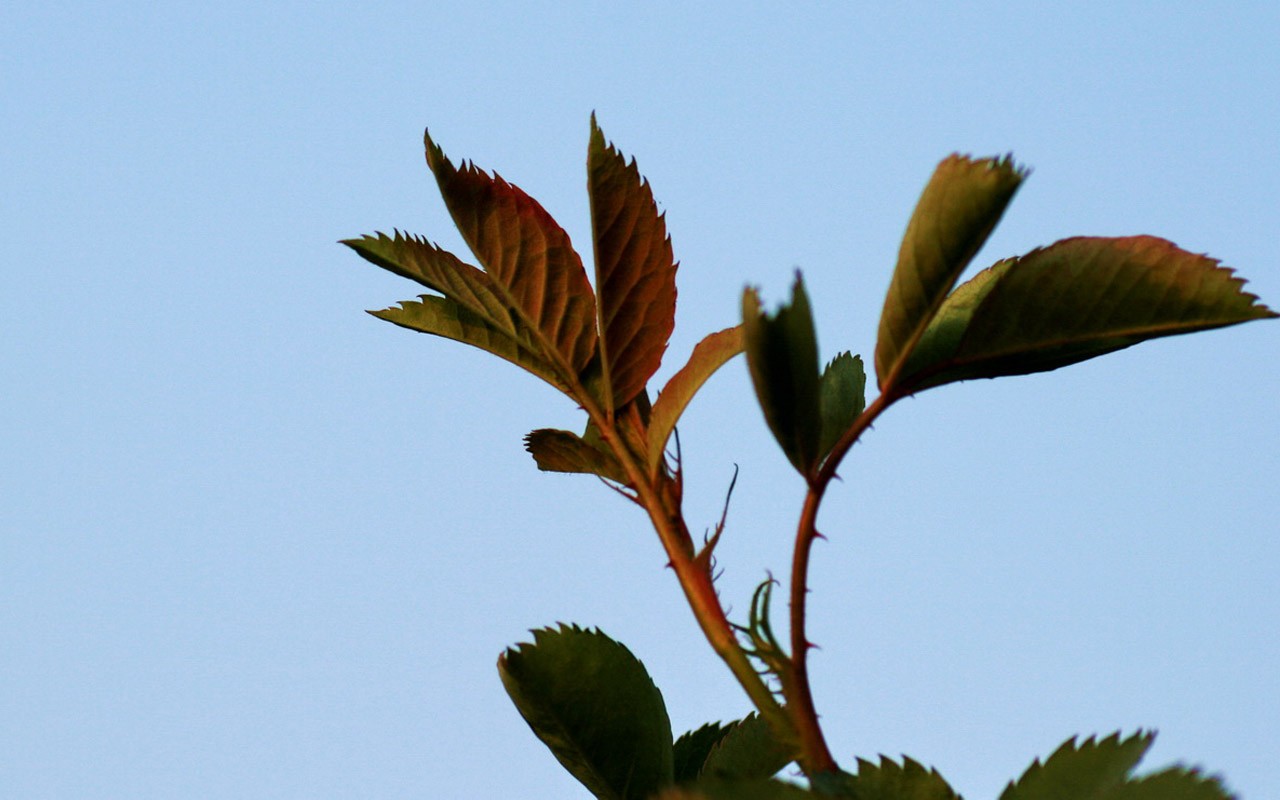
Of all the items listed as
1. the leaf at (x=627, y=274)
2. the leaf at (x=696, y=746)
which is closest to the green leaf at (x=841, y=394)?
the leaf at (x=627, y=274)

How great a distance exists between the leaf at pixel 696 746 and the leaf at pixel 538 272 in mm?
519

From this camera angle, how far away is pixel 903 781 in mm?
1166

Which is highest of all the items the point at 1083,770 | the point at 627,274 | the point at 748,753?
the point at 627,274

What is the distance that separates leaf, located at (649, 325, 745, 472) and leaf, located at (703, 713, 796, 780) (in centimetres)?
37

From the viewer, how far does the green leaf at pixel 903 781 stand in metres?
1.15

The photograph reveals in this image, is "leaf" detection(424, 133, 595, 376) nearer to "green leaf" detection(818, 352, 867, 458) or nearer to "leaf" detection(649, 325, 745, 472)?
"leaf" detection(649, 325, 745, 472)

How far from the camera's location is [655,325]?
4.68ft

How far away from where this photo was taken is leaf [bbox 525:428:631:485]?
1427 mm

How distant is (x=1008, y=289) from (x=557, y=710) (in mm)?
666

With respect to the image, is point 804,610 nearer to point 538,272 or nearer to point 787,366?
point 787,366

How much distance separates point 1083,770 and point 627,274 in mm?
689

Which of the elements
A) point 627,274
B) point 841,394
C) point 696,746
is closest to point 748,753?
point 696,746

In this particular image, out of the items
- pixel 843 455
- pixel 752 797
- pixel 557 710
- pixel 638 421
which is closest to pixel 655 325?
pixel 638 421

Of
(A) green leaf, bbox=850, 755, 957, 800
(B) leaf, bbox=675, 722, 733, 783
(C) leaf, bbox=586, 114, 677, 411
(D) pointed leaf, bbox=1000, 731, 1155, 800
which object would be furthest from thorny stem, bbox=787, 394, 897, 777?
(B) leaf, bbox=675, 722, 733, 783
